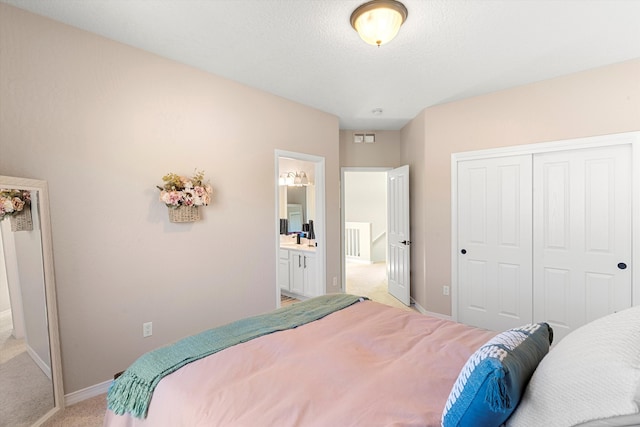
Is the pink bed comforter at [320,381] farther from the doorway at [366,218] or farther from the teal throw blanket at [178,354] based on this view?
the doorway at [366,218]

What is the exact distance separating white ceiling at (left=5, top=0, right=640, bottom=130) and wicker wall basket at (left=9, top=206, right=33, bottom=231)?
4.18ft

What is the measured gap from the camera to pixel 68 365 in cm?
218

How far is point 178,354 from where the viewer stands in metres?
1.48

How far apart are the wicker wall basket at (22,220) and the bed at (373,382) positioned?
1.21 m

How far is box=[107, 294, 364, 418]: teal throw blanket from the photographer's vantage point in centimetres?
133

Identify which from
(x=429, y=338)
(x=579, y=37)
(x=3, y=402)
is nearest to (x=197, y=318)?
(x=3, y=402)

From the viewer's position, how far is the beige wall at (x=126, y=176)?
6.75 feet

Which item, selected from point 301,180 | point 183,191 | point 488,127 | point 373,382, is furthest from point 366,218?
point 373,382

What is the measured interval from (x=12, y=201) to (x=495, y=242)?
406 cm

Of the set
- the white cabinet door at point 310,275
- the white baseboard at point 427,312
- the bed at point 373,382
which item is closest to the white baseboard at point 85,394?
the bed at point 373,382

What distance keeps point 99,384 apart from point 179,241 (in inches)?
45.6

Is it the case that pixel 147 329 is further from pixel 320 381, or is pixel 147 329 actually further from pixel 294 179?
pixel 294 179

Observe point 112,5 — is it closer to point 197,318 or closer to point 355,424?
point 197,318

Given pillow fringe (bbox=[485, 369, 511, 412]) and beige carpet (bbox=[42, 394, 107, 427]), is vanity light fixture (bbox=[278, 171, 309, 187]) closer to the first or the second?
beige carpet (bbox=[42, 394, 107, 427])
